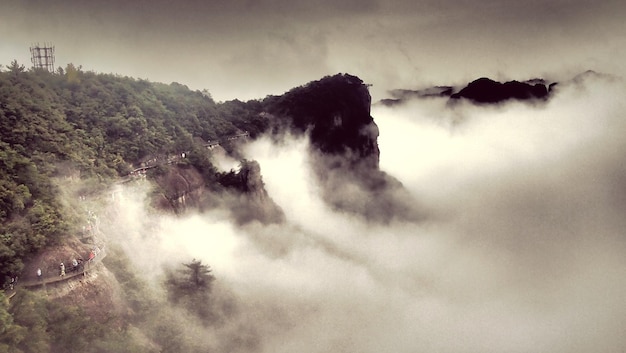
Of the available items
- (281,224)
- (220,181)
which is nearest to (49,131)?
(220,181)

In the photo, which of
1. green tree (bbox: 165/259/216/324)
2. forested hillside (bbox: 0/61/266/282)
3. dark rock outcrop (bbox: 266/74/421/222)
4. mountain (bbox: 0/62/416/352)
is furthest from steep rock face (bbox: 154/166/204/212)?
dark rock outcrop (bbox: 266/74/421/222)

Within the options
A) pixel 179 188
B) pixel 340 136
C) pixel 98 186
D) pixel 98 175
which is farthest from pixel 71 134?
pixel 340 136

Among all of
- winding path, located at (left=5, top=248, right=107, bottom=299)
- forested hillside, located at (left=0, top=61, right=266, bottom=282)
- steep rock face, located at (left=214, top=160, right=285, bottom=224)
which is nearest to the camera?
winding path, located at (left=5, top=248, right=107, bottom=299)

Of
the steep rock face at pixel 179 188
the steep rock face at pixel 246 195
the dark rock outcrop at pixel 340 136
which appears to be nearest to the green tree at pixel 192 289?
the steep rock face at pixel 179 188

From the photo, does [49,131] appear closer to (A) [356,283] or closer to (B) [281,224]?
(B) [281,224]

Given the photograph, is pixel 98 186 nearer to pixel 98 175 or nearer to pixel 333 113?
pixel 98 175

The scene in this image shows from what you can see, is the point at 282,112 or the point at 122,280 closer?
the point at 122,280

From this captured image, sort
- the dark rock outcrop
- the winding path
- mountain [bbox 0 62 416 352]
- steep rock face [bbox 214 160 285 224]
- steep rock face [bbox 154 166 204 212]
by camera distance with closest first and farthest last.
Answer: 1. the winding path
2. mountain [bbox 0 62 416 352]
3. steep rock face [bbox 154 166 204 212]
4. steep rock face [bbox 214 160 285 224]
5. the dark rock outcrop

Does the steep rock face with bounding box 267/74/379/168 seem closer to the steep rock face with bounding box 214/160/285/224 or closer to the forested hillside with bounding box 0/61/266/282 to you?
the forested hillside with bounding box 0/61/266/282
